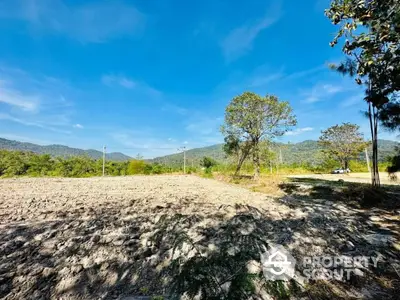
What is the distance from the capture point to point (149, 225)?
4453 mm

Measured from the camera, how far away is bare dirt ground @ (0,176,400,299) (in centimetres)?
229

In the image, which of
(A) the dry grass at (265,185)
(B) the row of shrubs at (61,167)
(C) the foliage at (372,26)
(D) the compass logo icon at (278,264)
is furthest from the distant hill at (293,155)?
(B) the row of shrubs at (61,167)

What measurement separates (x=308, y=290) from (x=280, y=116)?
57.1ft

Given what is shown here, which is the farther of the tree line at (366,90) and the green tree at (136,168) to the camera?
the green tree at (136,168)

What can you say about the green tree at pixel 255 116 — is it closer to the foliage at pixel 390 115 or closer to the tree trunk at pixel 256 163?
the tree trunk at pixel 256 163

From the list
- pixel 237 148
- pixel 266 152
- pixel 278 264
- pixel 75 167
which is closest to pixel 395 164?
pixel 278 264

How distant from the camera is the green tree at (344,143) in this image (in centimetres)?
3399

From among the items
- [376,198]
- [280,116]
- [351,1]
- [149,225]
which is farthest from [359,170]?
[149,225]

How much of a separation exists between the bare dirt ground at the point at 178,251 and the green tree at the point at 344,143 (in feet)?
115

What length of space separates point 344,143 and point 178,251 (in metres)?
41.4

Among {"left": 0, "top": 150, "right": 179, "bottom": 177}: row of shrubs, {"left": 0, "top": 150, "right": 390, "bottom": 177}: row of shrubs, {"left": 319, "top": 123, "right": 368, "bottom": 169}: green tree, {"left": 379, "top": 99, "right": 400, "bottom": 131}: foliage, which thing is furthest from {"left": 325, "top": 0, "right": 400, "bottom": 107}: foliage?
{"left": 319, "top": 123, "right": 368, "bottom": 169}: green tree

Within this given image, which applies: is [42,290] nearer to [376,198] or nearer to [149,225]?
[149,225]

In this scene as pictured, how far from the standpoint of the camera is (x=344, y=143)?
117 ft

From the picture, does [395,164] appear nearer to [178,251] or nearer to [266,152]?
[178,251]
